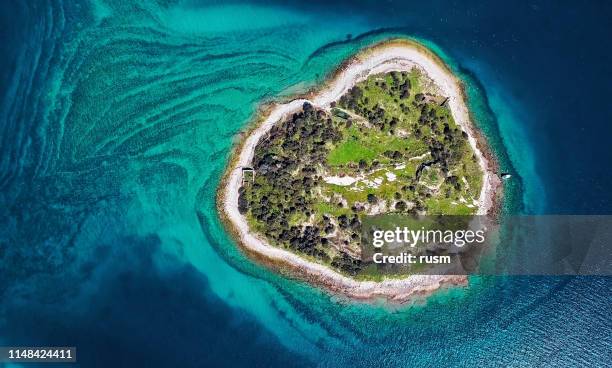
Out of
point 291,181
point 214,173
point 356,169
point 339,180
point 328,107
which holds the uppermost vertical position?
point 328,107

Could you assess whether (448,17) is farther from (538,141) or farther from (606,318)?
(606,318)

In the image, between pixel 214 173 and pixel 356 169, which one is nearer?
pixel 214 173

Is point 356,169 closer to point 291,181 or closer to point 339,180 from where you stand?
point 339,180

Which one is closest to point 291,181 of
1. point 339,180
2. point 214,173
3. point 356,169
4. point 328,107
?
point 339,180

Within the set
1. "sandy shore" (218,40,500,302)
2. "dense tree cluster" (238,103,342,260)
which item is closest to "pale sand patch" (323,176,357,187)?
"dense tree cluster" (238,103,342,260)

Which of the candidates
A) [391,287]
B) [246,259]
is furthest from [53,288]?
[391,287]

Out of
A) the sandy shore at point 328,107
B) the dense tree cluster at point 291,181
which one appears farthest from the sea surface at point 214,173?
the dense tree cluster at point 291,181
